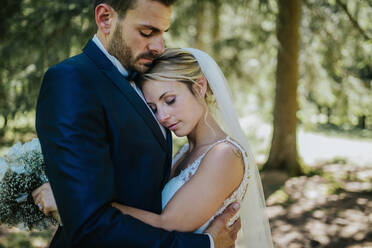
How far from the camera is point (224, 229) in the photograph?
2010mm

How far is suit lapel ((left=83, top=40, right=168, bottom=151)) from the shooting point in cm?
174

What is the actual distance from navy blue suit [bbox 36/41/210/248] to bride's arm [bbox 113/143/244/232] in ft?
0.29

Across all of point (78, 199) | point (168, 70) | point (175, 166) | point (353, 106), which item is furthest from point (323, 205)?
point (78, 199)

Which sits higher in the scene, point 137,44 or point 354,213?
point 137,44

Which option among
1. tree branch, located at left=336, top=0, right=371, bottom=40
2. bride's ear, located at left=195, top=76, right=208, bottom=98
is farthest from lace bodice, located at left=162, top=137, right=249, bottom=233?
tree branch, located at left=336, top=0, right=371, bottom=40

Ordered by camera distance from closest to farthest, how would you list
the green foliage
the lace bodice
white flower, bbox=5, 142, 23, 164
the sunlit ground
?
white flower, bbox=5, 142, 23, 164, the lace bodice, the green foliage, the sunlit ground

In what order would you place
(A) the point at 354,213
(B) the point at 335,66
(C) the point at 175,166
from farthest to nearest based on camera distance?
(B) the point at 335,66 → (A) the point at 354,213 → (C) the point at 175,166

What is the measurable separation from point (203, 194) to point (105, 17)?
111 centimetres

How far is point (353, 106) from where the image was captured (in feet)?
30.4

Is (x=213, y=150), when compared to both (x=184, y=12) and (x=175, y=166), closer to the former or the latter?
(x=175, y=166)

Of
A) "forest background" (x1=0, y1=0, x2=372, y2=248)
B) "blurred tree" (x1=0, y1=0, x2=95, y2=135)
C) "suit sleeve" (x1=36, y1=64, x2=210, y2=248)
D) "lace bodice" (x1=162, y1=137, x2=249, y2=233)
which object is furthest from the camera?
"forest background" (x1=0, y1=0, x2=372, y2=248)

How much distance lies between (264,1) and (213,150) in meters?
4.06

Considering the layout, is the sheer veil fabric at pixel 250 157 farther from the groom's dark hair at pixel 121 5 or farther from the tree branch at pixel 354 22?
the tree branch at pixel 354 22

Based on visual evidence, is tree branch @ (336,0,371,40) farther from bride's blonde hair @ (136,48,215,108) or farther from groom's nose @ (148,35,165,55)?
groom's nose @ (148,35,165,55)
